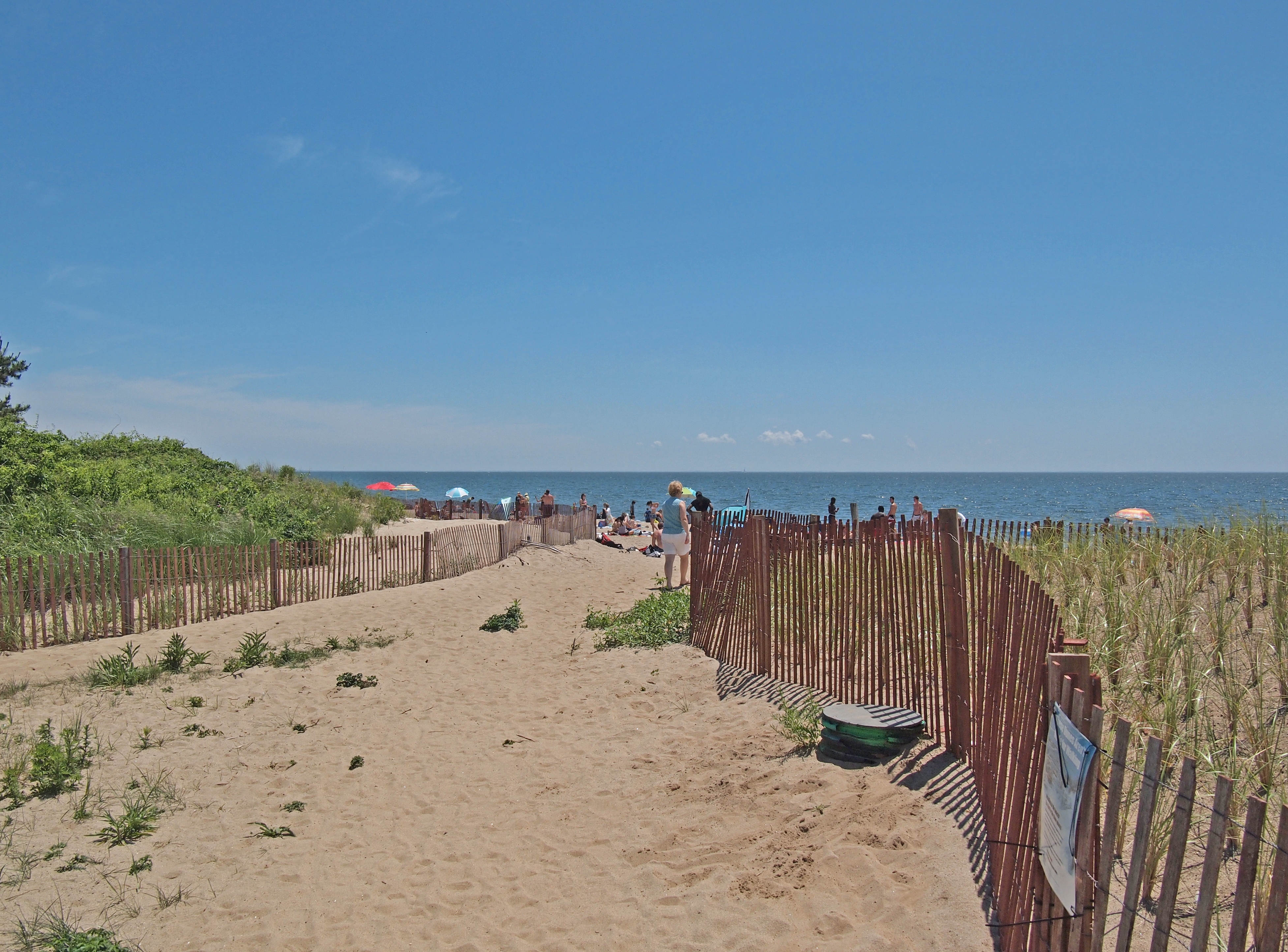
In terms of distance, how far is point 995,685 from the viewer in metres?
3.94

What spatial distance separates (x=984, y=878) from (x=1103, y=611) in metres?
3.57

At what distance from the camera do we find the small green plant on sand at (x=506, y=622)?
11664 millimetres

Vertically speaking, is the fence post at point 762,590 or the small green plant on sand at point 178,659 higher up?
the fence post at point 762,590

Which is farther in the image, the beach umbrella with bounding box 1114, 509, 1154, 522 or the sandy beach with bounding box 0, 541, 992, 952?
the beach umbrella with bounding box 1114, 509, 1154, 522

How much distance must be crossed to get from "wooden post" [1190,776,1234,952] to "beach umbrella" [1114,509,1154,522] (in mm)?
22030

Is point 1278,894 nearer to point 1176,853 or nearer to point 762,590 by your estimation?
point 1176,853

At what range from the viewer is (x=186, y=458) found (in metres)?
22.7

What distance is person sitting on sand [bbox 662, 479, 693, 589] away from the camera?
12883 millimetres

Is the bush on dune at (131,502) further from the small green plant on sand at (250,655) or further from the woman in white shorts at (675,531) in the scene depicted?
the woman in white shorts at (675,531)

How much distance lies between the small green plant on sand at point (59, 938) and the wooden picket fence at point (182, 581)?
6690mm

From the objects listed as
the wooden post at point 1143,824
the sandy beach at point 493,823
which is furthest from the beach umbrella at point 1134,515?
the wooden post at point 1143,824

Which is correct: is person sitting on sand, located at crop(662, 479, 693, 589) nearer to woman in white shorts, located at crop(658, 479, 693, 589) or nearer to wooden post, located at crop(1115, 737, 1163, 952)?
woman in white shorts, located at crop(658, 479, 693, 589)

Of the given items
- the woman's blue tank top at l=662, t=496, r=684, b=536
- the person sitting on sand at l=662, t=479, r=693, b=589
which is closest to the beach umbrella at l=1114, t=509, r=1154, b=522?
the person sitting on sand at l=662, t=479, r=693, b=589

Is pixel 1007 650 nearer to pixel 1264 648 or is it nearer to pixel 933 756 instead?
pixel 933 756
